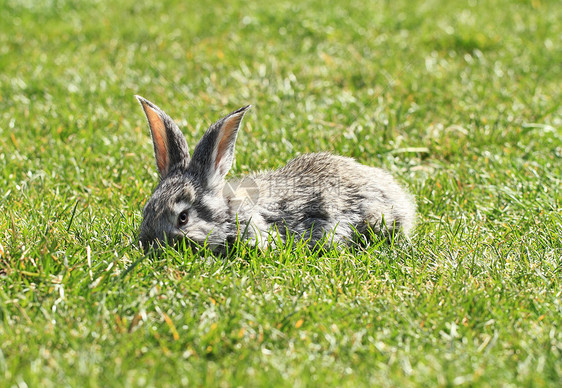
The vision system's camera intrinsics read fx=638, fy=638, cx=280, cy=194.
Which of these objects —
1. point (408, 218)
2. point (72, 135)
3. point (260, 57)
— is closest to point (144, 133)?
point (72, 135)

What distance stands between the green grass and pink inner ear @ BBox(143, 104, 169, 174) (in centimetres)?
47

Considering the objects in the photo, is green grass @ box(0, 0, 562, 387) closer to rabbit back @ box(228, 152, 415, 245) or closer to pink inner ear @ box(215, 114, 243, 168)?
rabbit back @ box(228, 152, 415, 245)

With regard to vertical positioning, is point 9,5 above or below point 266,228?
above

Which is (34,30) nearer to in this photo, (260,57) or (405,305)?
(260,57)

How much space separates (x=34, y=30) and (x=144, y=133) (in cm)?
434

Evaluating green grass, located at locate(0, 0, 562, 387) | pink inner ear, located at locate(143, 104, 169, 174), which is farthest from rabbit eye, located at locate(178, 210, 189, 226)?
pink inner ear, located at locate(143, 104, 169, 174)

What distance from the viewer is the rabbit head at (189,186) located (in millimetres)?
4660

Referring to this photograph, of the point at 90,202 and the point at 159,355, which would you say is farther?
the point at 90,202

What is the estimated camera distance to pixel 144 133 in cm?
707

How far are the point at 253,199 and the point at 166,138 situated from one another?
2.76 ft

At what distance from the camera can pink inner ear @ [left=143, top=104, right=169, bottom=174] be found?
501 centimetres

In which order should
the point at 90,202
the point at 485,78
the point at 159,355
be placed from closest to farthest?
the point at 159,355
the point at 90,202
the point at 485,78

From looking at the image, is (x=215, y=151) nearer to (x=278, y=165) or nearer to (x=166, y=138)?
(x=166, y=138)

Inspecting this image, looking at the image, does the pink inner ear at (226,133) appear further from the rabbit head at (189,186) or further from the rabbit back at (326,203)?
the rabbit back at (326,203)
